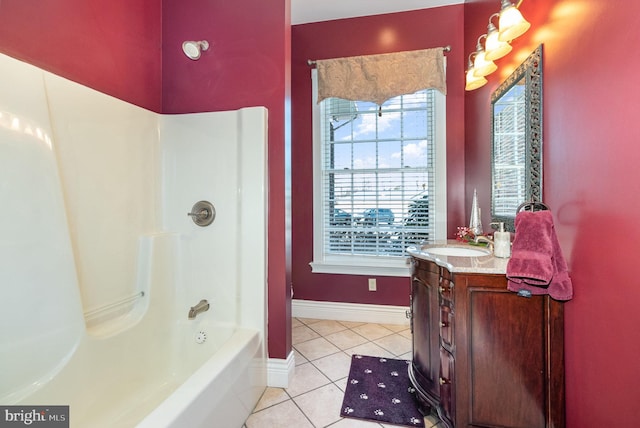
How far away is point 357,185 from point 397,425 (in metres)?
1.93

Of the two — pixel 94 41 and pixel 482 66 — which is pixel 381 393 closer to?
pixel 482 66

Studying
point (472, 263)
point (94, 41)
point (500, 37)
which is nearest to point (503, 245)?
point (472, 263)

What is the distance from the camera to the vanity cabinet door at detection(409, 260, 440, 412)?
146 cm

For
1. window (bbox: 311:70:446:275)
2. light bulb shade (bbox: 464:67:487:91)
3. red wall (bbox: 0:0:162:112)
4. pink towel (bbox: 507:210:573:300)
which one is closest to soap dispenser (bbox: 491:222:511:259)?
pink towel (bbox: 507:210:573:300)

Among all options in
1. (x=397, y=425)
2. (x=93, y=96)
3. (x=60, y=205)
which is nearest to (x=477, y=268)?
(x=397, y=425)

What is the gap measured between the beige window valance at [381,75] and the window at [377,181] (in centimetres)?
11

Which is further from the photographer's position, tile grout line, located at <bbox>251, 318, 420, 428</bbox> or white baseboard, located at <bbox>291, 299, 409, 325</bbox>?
white baseboard, located at <bbox>291, 299, 409, 325</bbox>

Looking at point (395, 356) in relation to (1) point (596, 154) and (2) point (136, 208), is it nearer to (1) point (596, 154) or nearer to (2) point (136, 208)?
(1) point (596, 154)

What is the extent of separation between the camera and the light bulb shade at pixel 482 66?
175cm

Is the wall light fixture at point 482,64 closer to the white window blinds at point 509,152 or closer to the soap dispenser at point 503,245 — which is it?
the white window blinds at point 509,152

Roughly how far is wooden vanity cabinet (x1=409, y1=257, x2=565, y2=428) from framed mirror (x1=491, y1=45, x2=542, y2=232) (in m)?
0.54

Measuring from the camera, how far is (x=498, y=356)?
4.10 feet

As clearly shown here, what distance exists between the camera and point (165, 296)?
5.91ft

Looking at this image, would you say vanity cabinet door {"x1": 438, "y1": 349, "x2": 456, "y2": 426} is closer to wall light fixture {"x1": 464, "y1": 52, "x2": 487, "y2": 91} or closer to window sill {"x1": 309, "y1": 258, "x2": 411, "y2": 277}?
window sill {"x1": 309, "y1": 258, "x2": 411, "y2": 277}
